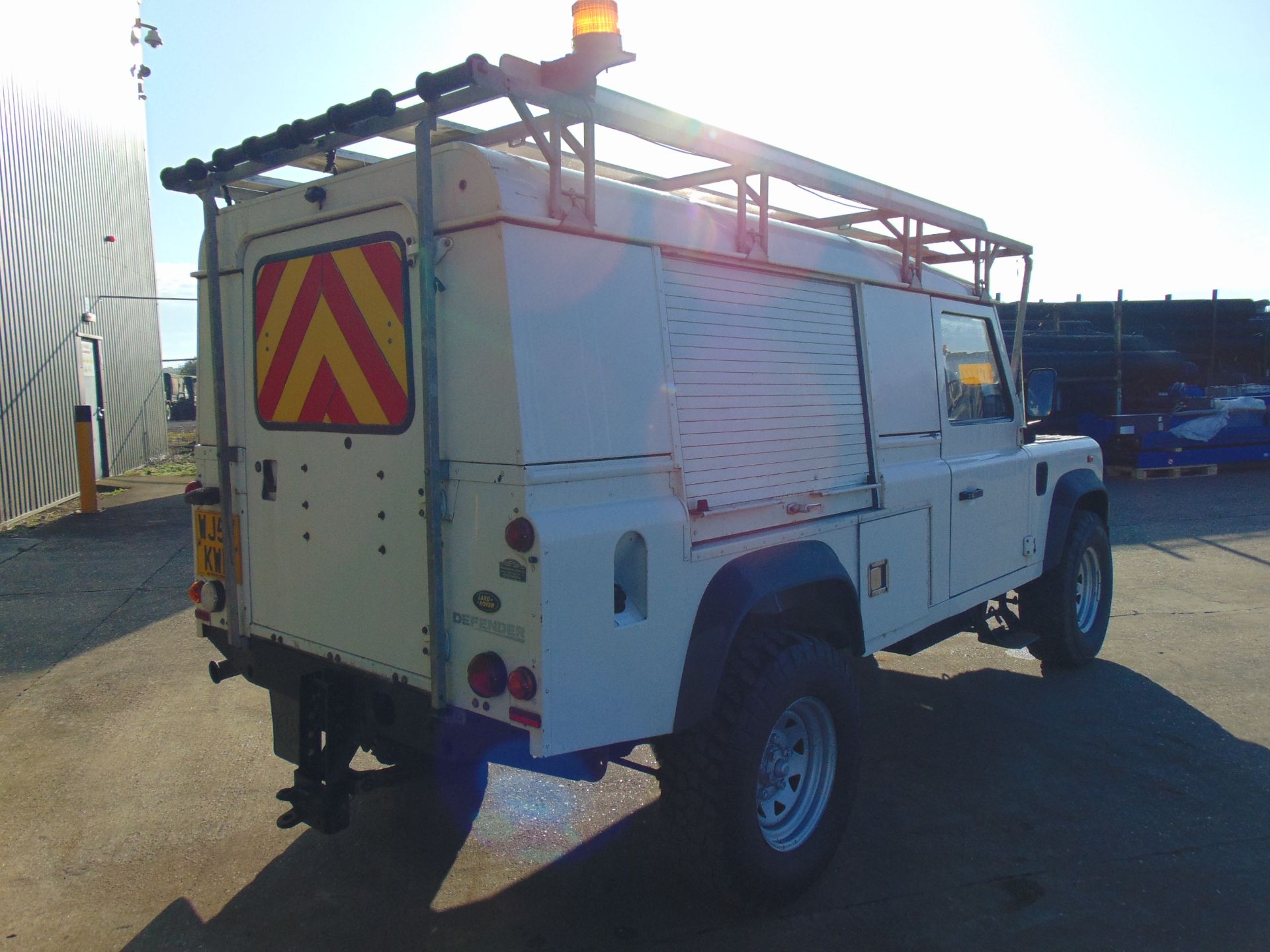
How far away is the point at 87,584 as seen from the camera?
7301mm

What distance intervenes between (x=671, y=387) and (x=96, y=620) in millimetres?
5341

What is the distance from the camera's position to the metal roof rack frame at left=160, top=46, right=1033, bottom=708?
2455mm

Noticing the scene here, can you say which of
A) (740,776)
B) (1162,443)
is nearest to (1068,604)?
(740,776)

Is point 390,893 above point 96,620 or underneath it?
underneath

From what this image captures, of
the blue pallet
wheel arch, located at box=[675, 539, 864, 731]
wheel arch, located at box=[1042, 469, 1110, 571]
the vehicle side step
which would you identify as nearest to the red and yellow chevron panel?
wheel arch, located at box=[675, 539, 864, 731]

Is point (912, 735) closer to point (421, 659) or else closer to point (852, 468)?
point (852, 468)

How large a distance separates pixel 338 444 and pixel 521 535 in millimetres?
926

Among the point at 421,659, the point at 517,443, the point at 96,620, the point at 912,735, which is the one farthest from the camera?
the point at 96,620

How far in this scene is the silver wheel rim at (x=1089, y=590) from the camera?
569 cm

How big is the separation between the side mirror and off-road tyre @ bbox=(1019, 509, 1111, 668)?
72 centimetres

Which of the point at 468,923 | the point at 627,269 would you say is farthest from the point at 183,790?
the point at 627,269

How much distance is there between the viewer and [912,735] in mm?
4547

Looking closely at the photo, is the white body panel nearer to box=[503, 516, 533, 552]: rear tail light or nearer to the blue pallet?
box=[503, 516, 533, 552]: rear tail light

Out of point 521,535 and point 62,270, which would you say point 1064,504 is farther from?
point 62,270
